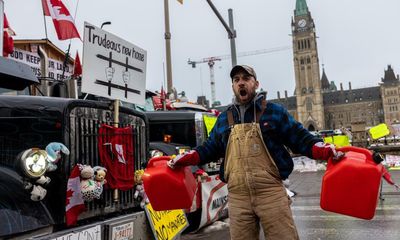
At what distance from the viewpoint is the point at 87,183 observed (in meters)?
3.90

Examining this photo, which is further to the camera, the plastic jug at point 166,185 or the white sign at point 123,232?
the white sign at point 123,232

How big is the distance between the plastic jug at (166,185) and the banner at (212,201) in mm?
3792

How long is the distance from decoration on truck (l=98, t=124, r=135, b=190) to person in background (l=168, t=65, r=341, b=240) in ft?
4.64

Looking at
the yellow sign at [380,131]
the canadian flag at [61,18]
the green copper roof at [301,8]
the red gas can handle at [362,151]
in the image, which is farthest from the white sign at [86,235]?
the green copper roof at [301,8]

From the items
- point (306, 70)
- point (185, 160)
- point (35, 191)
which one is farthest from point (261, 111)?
point (306, 70)

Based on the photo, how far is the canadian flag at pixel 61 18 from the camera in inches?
324

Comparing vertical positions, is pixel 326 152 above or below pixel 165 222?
above

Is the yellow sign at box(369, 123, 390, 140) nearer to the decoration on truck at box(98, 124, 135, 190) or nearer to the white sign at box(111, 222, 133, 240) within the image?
the decoration on truck at box(98, 124, 135, 190)

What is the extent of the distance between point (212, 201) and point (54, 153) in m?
4.53

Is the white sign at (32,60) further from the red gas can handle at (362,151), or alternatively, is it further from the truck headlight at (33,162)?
Result: the red gas can handle at (362,151)

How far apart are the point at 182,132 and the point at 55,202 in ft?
19.7

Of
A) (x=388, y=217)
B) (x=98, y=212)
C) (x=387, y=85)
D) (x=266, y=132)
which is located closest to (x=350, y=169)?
(x=266, y=132)

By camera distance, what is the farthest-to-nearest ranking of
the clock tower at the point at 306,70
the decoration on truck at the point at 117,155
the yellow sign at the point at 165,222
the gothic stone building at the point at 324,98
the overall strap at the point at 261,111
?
the clock tower at the point at 306,70
the gothic stone building at the point at 324,98
the yellow sign at the point at 165,222
the decoration on truck at the point at 117,155
the overall strap at the point at 261,111

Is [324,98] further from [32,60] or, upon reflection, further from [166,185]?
[166,185]
